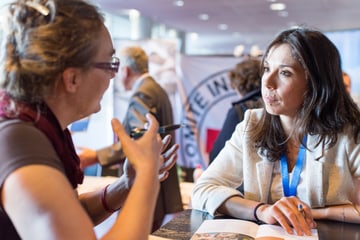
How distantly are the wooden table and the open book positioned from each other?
0.08ft

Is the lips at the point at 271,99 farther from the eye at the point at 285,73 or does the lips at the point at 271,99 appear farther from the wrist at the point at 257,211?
the wrist at the point at 257,211

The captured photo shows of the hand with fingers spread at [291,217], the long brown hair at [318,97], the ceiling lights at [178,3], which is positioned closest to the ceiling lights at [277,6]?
the ceiling lights at [178,3]

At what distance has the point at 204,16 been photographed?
8.61 meters

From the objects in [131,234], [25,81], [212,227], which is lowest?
[212,227]

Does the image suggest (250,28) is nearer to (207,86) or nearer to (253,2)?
(253,2)

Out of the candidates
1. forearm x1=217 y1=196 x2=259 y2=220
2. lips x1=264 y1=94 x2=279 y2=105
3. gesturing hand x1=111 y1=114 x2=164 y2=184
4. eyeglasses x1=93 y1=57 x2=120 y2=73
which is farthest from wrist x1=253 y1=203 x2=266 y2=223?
eyeglasses x1=93 y1=57 x2=120 y2=73

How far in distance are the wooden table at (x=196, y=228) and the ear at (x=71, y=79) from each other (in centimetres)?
41

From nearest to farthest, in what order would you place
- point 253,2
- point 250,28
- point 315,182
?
point 315,182 < point 253,2 < point 250,28

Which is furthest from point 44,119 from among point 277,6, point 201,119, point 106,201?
point 277,6

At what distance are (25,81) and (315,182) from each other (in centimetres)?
85

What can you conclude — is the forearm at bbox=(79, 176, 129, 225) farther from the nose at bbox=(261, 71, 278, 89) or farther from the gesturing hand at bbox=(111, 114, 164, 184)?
the nose at bbox=(261, 71, 278, 89)

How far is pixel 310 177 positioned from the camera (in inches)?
47.1

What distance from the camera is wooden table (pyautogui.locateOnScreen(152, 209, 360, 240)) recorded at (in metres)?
0.97

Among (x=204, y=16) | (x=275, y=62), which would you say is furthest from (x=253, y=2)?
(x=275, y=62)
